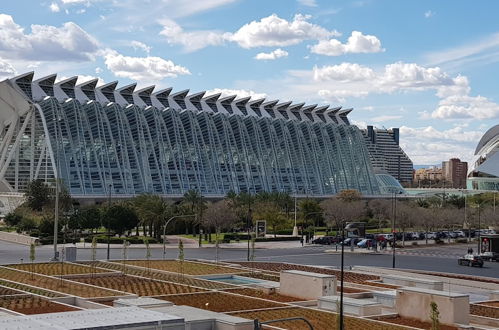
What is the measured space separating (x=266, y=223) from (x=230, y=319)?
62170mm

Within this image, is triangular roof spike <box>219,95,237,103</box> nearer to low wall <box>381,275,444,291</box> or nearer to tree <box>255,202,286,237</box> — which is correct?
tree <box>255,202,286,237</box>

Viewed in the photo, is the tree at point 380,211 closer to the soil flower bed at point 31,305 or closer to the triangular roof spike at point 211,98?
the triangular roof spike at point 211,98

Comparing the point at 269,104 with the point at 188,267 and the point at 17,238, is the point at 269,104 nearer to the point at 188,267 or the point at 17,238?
the point at 17,238

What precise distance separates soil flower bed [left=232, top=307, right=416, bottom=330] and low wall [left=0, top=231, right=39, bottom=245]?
1628 inches

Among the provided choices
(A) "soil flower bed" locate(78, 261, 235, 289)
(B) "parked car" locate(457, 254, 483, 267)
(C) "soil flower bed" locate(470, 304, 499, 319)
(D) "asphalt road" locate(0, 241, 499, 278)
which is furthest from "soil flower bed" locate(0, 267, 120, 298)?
(B) "parked car" locate(457, 254, 483, 267)

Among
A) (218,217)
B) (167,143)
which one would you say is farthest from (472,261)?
(167,143)

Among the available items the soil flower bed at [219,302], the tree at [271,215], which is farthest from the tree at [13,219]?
the soil flower bed at [219,302]

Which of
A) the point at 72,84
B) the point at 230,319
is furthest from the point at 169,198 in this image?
the point at 230,319

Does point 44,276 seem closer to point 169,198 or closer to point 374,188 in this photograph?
point 169,198

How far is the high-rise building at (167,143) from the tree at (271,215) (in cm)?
1908

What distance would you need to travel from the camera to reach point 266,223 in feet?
283

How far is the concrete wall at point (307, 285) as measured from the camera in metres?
34.8

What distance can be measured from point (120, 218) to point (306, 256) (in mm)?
21286

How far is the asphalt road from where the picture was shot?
54.5m
